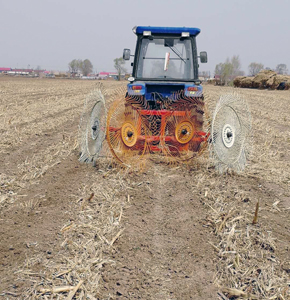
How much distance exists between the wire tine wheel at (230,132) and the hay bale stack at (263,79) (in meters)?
28.0

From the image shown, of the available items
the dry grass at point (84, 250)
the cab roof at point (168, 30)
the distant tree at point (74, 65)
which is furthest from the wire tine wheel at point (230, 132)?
the distant tree at point (74, 65)

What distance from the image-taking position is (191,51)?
5.88 metres

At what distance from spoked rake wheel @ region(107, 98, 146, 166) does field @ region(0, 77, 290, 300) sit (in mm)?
255

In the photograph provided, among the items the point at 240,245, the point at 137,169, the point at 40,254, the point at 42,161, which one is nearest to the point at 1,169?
the point at 42,161

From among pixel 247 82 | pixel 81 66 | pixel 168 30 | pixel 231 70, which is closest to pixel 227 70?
pixel 231 70

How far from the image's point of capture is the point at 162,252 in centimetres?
286

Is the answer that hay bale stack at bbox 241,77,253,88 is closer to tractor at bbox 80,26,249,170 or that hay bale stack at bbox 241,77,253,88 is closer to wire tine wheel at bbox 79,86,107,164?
tractor at bbox 80,26,249,170

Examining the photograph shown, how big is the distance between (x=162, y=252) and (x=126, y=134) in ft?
7.73

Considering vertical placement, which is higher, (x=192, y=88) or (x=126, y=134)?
(x=192, y=88)

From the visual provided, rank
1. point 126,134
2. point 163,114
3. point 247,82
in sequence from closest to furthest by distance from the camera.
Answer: point 126,134 → point 163,114 → point 247,82

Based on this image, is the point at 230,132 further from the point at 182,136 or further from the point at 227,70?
the point at 227,70

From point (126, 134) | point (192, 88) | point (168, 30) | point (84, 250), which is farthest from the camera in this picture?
point (168, 30)

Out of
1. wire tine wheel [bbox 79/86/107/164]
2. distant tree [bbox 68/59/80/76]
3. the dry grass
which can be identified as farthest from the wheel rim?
distant tree [bbox 68/59/80/76]

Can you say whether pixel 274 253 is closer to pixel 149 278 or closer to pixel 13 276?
pixel 149 278
